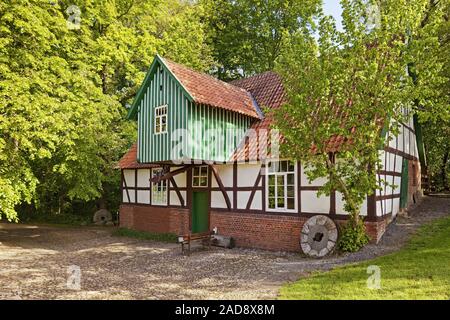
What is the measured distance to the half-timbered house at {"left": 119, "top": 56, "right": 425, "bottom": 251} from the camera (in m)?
11.9

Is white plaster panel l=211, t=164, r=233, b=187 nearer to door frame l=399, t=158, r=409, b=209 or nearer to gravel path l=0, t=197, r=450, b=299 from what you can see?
gravel path l=0, t=197, r=450, b=299

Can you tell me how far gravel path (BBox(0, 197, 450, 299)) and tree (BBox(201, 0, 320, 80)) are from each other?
15.8 m

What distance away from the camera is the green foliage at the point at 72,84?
518 inches

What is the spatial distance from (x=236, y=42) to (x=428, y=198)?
1693 cm

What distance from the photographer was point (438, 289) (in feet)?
22.1

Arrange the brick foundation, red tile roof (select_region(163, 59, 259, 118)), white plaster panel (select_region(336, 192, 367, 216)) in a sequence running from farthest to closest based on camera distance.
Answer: red tile roof (select_region(163, 59, 259, 118)), the brick foundation, white plaster panel (select_region(336, 192, 367, 216))

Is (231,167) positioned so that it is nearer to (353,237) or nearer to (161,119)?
(161,119)

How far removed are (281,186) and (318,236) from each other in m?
2.30

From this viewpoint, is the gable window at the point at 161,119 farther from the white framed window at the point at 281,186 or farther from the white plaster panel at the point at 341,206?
the white plaster panel at the point at 341,206

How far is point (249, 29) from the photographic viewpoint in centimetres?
2677

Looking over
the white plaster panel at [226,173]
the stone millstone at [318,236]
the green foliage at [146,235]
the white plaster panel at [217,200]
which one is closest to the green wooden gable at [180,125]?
the white plaster panel at [226,173]

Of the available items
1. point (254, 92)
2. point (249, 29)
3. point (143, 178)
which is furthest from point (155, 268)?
point (249, 29)

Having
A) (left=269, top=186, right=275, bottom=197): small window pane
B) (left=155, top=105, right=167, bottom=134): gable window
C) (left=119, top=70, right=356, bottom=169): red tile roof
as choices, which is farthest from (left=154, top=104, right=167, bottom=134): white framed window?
(left=269, top=186, right=275, bottom=197): small window pane
